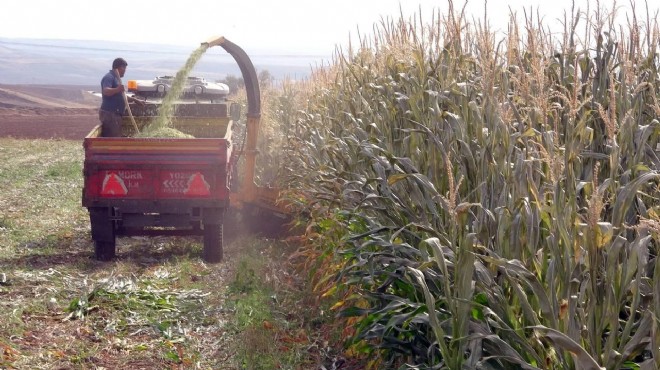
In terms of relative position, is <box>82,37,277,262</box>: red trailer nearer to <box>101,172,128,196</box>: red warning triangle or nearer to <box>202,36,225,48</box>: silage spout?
<box>101,172,128,196</box>: red warning triangle

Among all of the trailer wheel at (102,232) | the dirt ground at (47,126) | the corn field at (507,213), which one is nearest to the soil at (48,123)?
the dirt ground at (47,126)

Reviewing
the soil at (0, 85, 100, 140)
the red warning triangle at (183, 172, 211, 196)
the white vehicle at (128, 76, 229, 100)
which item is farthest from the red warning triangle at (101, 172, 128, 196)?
the soil at (0, 85, 100, 140)

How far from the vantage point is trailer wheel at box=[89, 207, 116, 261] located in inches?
412

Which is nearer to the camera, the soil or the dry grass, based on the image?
the dry grass

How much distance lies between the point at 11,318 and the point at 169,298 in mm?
1529

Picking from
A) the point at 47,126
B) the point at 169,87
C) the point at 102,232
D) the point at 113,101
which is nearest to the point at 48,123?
the point at 47,126

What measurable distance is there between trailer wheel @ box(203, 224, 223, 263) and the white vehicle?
4249 mm

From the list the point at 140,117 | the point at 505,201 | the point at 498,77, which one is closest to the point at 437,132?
the point at 498,77

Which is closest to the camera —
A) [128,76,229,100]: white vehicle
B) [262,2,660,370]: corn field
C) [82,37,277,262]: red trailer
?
[262,2,660,370]: corn field

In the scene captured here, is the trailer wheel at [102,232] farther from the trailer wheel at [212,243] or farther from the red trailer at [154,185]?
the trailer wheel at [212,243]

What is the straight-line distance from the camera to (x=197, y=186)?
10516 millimetres

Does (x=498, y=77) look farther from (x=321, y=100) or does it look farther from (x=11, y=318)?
(x=321, y=100)

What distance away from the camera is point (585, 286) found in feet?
12.0

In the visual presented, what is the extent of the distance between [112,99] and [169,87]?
7.09 ft
